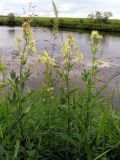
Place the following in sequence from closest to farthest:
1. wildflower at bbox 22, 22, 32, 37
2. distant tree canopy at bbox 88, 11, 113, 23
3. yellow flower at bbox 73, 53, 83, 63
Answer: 1. wildflower at bbox 22, 22, 32, 37
2. yellow flower at bbox 73, 53, 83, 63
3. distant tree canopy at bbox 88, 11, 113, 23

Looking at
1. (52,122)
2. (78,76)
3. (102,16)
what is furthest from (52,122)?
(102,16)

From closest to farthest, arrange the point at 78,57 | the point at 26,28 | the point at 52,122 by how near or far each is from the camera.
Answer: the point at 26,28, the point at 78,57, the point at 52,122

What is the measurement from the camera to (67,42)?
390 centimetres

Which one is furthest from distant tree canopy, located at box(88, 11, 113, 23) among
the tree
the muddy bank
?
the muddy bank

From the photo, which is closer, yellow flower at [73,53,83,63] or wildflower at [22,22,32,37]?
wildflower at [22,22,32,37]

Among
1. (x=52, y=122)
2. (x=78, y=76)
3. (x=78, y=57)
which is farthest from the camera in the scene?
(x=78, y=76)

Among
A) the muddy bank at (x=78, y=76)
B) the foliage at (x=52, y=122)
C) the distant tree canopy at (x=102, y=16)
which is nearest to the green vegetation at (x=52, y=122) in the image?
the foliage at (x=52, y=122)

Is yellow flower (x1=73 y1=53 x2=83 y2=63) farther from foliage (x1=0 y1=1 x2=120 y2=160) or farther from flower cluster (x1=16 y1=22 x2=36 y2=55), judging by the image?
flower cluster (x1=16 y1=22 x2=36 y2=55)

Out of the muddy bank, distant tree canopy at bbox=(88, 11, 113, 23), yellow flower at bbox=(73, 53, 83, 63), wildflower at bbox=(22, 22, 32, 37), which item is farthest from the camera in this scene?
distant tree canopy at bbox=(88, 11, 113, 23)

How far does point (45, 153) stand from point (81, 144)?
406mm

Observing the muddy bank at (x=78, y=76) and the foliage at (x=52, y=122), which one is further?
the muddy bank at (x=78, y=76)

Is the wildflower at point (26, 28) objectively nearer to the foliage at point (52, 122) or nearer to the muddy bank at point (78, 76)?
the foliage at point (52, 122)

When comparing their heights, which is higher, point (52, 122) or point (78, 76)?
point (52, 122)

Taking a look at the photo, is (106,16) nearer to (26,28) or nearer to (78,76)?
(78,76)
